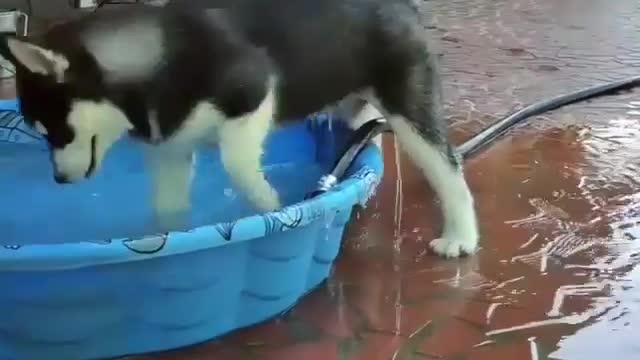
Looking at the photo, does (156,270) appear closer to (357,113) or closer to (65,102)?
(65,102)

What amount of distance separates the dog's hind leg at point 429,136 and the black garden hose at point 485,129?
51 millimetres

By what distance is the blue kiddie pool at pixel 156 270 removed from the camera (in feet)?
3.52

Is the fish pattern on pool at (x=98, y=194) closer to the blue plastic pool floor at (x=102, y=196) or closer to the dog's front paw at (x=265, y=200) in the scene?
the blue plastic pool floor at (x=102, y=196)

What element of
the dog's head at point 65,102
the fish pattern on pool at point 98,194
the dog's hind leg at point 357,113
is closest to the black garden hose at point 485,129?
the dog's hind leg at point 357,113

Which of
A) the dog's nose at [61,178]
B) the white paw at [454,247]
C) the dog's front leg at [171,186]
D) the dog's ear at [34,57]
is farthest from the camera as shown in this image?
the white paw at [454,247]

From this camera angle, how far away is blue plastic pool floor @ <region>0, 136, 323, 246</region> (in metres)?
1.46

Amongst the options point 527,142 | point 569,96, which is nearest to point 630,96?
point 569,96

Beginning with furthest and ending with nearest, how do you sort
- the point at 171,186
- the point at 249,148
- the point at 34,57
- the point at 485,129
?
1. the point at 485,129
2. the point at 171,186
3. the point at 249,148
4. the point at 34,57

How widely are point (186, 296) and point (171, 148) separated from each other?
19 cm

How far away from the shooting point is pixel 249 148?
3.94 ft

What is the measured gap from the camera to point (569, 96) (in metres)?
2.15

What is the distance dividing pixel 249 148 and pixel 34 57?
0.26 meters

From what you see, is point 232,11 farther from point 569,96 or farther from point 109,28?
point 569,96

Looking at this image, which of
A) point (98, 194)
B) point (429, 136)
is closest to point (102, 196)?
point (98, 194)
